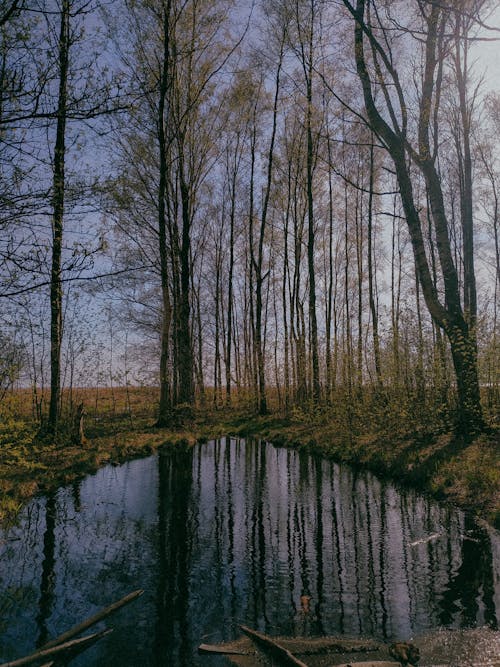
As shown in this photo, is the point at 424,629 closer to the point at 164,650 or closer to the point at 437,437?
the point at 164,650

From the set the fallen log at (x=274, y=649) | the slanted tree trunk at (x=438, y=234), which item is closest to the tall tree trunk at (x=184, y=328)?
the slanted tree trunk at (x=438, y=234)

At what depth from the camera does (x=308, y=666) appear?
3158 millimetres

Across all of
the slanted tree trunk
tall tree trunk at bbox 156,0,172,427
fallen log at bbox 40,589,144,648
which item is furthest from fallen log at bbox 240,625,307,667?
tall tree trunk at bbox 156,0,172,427

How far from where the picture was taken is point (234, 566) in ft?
16.3

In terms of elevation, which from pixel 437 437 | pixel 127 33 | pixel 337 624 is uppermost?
pixel 127 33

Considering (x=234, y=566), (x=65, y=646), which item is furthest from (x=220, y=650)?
(x=234, y=566)

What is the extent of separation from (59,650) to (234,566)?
7.60ft

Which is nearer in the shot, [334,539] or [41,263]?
[41,263]

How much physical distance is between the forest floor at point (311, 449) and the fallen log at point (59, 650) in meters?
2.24

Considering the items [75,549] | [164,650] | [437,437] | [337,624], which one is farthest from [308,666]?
[437,437]

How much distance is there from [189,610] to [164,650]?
2.07ft

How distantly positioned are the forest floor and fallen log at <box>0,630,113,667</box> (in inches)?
88.1

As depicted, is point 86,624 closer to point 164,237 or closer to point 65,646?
point 65,646

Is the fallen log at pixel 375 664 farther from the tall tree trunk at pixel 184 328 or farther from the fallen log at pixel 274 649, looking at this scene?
the tall tree trunk at pixel 184 328
